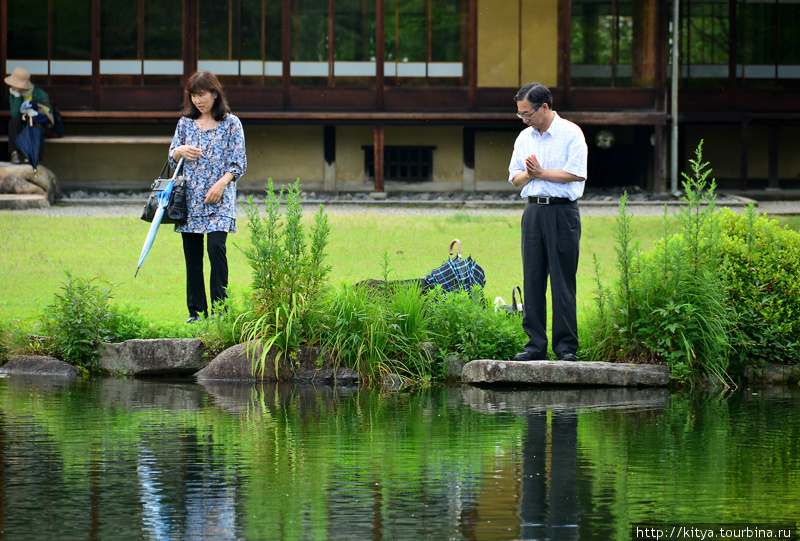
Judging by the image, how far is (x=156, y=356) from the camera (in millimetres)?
8625

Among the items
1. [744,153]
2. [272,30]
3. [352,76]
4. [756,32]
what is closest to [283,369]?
[352,76]

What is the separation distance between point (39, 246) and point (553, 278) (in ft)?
24.5

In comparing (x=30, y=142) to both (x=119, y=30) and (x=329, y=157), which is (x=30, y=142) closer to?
(x=119, y=30)

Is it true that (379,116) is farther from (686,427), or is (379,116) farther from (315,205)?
(686,427)

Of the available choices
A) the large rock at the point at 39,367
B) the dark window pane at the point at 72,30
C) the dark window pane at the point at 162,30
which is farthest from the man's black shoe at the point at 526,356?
the dark window pane at the point at 72,30

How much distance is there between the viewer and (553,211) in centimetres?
824

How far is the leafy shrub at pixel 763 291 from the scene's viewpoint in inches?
332

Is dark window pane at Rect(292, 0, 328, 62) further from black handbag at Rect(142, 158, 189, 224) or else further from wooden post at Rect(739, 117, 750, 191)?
black handbag at Rect(142, 158, 189, 224)

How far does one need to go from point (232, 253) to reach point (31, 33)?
9762 millimetres

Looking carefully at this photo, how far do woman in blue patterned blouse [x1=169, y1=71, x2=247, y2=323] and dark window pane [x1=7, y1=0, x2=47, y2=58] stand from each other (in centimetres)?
1297

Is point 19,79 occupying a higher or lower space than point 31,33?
lower

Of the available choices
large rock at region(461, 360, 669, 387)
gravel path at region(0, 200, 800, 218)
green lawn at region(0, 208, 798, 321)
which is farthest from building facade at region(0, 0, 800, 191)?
large rock at region(461, 360, 669, 387)

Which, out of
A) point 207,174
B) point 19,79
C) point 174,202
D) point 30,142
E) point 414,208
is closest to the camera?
point 174,202

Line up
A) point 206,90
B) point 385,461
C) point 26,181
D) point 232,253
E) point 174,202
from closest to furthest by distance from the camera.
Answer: point 385,461
point 174,202
point 206,90
point 232,253
point 26,181
